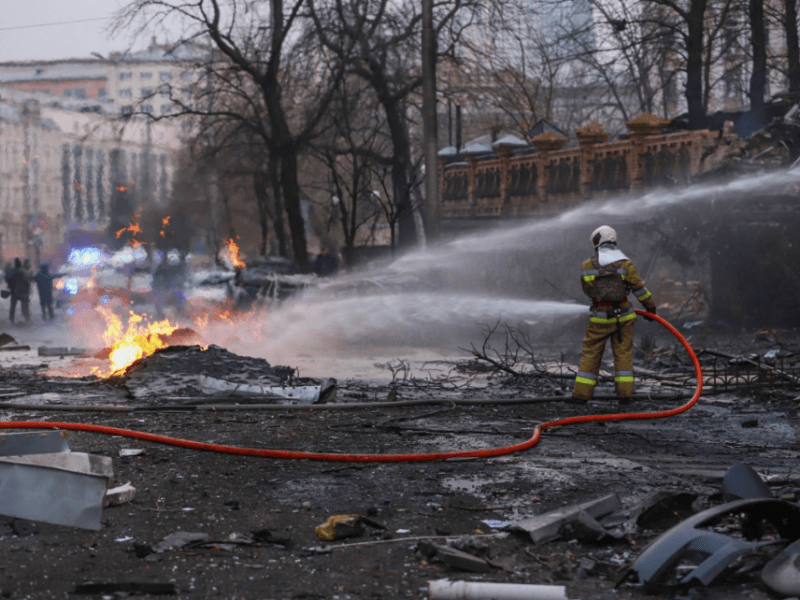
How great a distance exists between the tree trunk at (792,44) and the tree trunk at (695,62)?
1.97 meters

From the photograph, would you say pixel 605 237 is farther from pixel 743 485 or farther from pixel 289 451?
pixel 743 485

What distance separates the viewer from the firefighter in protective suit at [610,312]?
880 cm

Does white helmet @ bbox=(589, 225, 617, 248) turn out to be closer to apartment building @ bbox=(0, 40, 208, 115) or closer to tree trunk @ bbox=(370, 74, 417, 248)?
tree trunk @ bbox=(370, 74, 417, 248)

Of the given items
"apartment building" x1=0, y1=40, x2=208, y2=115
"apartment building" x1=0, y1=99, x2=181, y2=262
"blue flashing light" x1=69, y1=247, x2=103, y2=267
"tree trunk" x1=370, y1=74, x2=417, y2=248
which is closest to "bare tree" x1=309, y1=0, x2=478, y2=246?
"tree trunk" x1=370, y1=74, x2=417, y2=248

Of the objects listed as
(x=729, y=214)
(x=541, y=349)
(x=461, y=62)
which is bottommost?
(x=541, y=349)

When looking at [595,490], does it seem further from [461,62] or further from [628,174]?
[461,62]

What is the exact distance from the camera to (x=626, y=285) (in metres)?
8.86

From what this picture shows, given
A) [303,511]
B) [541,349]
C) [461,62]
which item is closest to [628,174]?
[541,349]

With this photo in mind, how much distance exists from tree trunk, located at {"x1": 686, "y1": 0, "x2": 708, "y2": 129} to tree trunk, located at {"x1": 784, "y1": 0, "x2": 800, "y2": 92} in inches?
77.5

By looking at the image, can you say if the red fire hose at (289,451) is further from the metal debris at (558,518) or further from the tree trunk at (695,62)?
the tree trunk at (695,62)

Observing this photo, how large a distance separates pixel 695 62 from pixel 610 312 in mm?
15717

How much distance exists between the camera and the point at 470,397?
9.86 meters

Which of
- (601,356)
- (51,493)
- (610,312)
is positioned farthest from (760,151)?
(51,493)

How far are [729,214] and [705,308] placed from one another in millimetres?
1717
